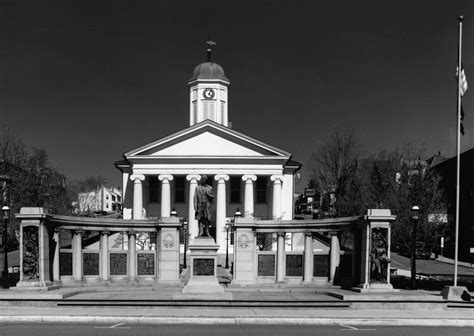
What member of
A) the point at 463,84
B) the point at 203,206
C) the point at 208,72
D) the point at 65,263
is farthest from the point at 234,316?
the point at 208,72

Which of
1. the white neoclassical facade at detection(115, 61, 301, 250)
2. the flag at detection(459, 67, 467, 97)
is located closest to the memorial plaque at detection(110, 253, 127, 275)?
the flag at detection(459, 67, 467, 97)

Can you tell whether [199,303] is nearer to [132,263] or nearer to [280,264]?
[280,264]

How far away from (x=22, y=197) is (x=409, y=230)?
2797cm

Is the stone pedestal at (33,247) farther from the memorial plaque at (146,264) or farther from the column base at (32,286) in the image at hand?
the memorial plaque at (146,264)

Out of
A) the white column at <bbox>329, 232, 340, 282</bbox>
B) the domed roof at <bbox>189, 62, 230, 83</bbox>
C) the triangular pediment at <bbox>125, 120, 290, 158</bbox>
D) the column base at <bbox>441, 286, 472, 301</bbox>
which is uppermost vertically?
the domed roof at <bbox>189, 62, 230, 83</bbox>

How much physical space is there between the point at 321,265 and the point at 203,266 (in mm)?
7021

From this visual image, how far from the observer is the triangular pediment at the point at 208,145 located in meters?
52.3

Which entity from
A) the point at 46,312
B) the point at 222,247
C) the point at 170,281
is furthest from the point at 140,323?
the point at 222,247

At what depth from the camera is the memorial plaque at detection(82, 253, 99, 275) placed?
2370 cm

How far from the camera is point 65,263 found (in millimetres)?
23125

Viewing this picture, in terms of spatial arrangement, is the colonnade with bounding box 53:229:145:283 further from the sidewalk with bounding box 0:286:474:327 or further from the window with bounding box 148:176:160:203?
the window with bounding box 148:176:160:203

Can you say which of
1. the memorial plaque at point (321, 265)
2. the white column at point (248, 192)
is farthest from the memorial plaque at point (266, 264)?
the white column at point (248, 192)

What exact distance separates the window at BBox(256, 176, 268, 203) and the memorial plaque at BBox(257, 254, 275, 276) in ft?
103

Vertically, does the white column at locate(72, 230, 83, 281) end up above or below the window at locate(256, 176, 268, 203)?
below
